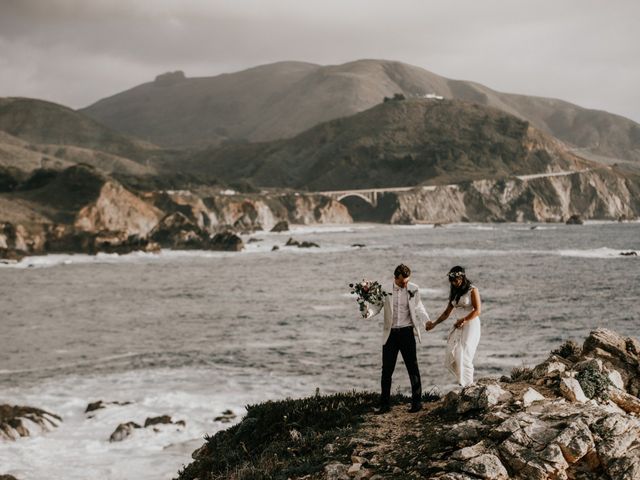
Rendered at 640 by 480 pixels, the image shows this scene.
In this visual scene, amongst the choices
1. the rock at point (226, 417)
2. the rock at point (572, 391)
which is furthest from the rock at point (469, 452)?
the rock at point (226, 417)

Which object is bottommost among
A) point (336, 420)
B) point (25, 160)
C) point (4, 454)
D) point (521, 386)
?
point (4, 454)

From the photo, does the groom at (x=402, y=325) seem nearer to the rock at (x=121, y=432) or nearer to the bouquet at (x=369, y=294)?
the bouquet at (x=369, y=294)

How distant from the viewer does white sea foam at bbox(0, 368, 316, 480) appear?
17.8 meters

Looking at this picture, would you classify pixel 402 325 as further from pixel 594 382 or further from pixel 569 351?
pixel 569 351

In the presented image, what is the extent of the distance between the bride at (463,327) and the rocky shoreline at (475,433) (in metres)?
0.73

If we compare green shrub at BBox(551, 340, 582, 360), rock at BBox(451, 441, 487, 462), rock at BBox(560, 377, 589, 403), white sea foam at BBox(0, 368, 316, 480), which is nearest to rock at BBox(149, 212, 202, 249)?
white sea foam at BBox(0, 368, 316, 480)

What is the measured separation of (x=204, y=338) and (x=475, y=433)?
83.4 feet

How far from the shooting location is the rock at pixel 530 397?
1039cm

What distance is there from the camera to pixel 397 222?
646 ft

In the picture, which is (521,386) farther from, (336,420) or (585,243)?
(585,243)

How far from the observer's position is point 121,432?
20078mm

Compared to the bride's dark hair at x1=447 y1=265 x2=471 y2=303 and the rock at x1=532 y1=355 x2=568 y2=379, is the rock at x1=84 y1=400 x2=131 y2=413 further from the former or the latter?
the rock at x1=532 y1=355 x2=568 y2=379

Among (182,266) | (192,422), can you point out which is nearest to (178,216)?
(182,266)

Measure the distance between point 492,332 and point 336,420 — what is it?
22719mm
